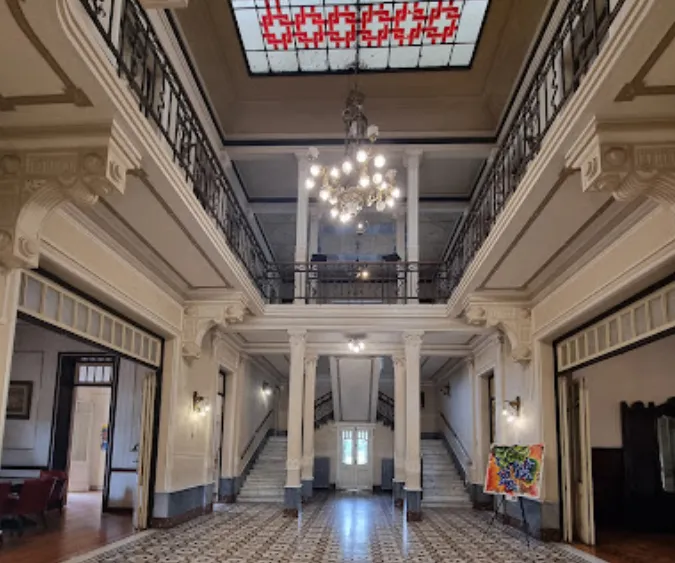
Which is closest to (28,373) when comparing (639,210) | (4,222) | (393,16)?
(4,222)

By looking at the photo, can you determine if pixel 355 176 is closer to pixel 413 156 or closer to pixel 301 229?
pixel 301 229

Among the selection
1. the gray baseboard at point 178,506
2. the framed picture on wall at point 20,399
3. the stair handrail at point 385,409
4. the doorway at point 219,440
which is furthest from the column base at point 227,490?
the stair handrail at point 385,409

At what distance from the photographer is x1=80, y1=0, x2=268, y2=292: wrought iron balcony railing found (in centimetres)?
509

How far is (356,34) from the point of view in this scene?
10.6 m

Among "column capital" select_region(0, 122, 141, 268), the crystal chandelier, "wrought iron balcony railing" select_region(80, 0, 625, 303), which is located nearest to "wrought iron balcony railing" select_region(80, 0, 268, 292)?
"wrought iron balcony railing" select_region(80, 0, 625, 303)

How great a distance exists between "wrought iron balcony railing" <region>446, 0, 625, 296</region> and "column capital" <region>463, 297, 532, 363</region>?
36.1 inches

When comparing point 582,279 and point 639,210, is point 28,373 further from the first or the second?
point 639,210

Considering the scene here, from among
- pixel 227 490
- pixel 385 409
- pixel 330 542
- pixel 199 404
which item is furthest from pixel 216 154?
pixel 385 409

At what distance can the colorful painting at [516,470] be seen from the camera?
8.20 m

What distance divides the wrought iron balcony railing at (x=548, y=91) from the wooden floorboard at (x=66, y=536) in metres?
6.09

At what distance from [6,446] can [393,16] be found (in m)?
9.80

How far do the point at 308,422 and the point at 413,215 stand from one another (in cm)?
473

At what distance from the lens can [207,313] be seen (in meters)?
9.50

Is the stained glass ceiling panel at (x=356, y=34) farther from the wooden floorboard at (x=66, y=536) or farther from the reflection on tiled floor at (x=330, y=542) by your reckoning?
the wooden floorboard at (x=66, y=536)
